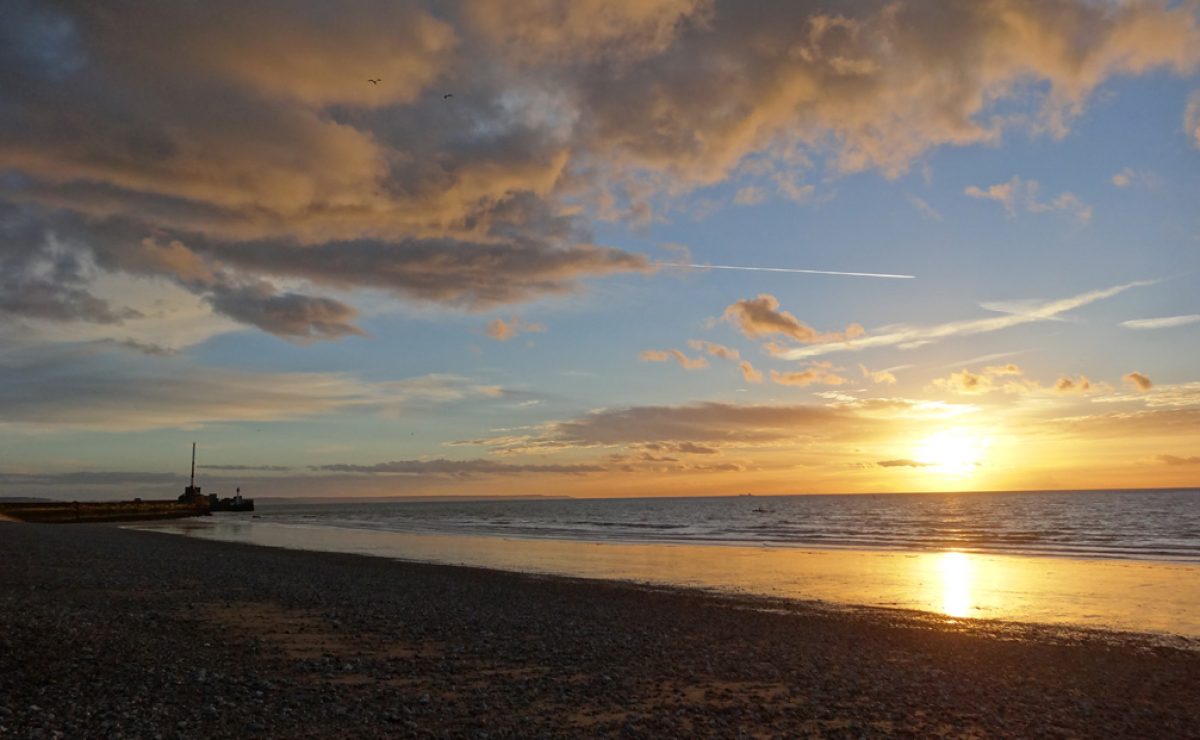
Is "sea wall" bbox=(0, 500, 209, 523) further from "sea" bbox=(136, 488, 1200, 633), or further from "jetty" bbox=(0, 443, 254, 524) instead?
"sea" bbox=(136, 488, 1200, 633)

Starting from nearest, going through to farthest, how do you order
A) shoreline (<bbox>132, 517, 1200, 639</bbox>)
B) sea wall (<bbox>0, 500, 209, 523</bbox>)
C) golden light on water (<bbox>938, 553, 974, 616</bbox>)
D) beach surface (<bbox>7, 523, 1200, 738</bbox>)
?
beach surface (<bbox>7, 523, 1200, 738</bbox>)
shoreline (<bbox>132, 517, 1200, 639</bbox>)
golden light on water (<bbox>938, 553, 974, 616</bbox>)
sea wall (<bbox>0, 500, 209, 523</bbox>)

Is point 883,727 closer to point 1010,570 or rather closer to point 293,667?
point 293,667

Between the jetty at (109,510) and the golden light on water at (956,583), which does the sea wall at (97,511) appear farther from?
the golden light on water at (956,583)

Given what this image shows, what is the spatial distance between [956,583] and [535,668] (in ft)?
80.5

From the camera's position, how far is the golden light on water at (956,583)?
24484 millimetres

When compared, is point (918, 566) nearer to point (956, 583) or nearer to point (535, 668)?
point (956, 583)

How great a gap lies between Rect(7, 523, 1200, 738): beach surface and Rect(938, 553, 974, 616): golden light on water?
3665mm

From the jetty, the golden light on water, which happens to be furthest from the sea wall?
the golden light on water

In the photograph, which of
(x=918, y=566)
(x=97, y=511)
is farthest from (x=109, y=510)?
(x=918, y=566)

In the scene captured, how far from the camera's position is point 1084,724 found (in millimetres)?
11336

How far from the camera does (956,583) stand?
31.7 m

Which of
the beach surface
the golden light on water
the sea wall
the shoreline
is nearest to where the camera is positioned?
the beach surface

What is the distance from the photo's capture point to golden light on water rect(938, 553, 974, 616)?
24484 millimetres

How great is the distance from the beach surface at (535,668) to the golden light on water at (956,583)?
3665 mm
